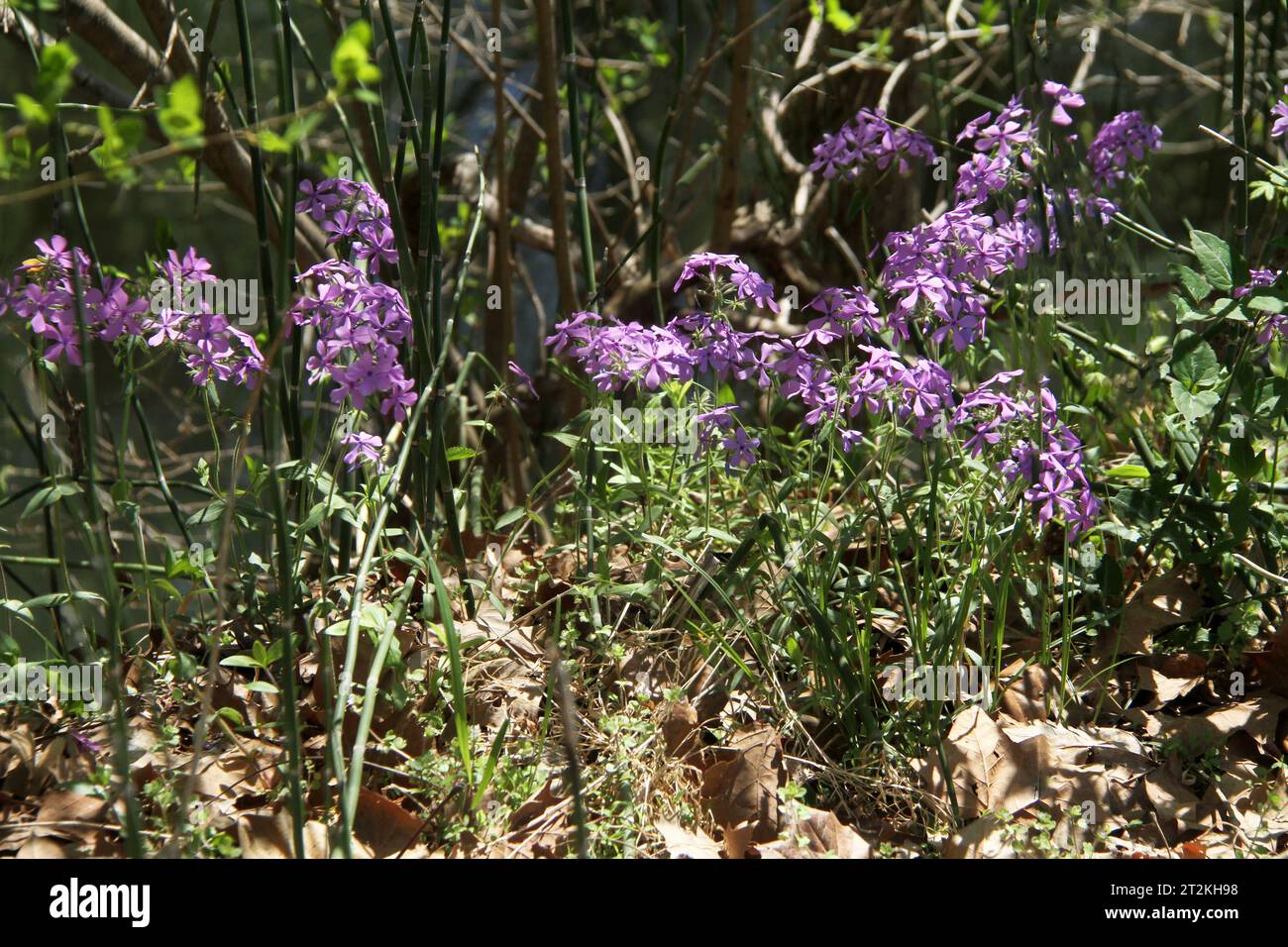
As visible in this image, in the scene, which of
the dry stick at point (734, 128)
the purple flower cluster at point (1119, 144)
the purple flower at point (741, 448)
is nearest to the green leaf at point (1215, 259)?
the purple flower cluster at point (1119, 144)

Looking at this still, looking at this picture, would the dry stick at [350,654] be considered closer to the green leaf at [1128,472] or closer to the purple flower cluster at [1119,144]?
the green leaf at [1128,472]

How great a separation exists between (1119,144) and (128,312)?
4.99 ft

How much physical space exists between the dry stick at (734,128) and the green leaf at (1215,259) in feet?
2.99

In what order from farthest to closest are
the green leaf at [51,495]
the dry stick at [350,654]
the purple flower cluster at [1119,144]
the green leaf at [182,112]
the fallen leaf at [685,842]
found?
1. the purple flower cluster at [1119,144]
2. the green leaf at [51,495]
3. the fallen leaf at [685,842]
4. the dry stick at [350,654]
5. the green leaf at [182,112]

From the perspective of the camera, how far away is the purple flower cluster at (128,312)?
129cm

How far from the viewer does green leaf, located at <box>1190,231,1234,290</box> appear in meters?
1.42

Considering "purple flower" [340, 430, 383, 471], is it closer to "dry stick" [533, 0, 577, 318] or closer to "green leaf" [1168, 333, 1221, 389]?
"dry stick" [533, 0, 577, 318]

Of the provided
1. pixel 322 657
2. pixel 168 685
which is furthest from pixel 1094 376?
pixel 168 685

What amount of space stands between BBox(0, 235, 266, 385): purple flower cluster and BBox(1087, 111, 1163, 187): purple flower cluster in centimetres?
136

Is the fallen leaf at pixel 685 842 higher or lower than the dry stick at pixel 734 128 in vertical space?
lower

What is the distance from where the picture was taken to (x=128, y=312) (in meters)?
1.32

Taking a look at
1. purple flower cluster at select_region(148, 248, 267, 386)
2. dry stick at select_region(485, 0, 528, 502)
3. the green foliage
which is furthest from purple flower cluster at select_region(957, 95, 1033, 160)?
the green foliage

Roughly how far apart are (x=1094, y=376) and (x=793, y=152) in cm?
135

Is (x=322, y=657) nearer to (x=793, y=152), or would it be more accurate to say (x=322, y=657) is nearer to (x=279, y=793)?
(x=279, y=793)
